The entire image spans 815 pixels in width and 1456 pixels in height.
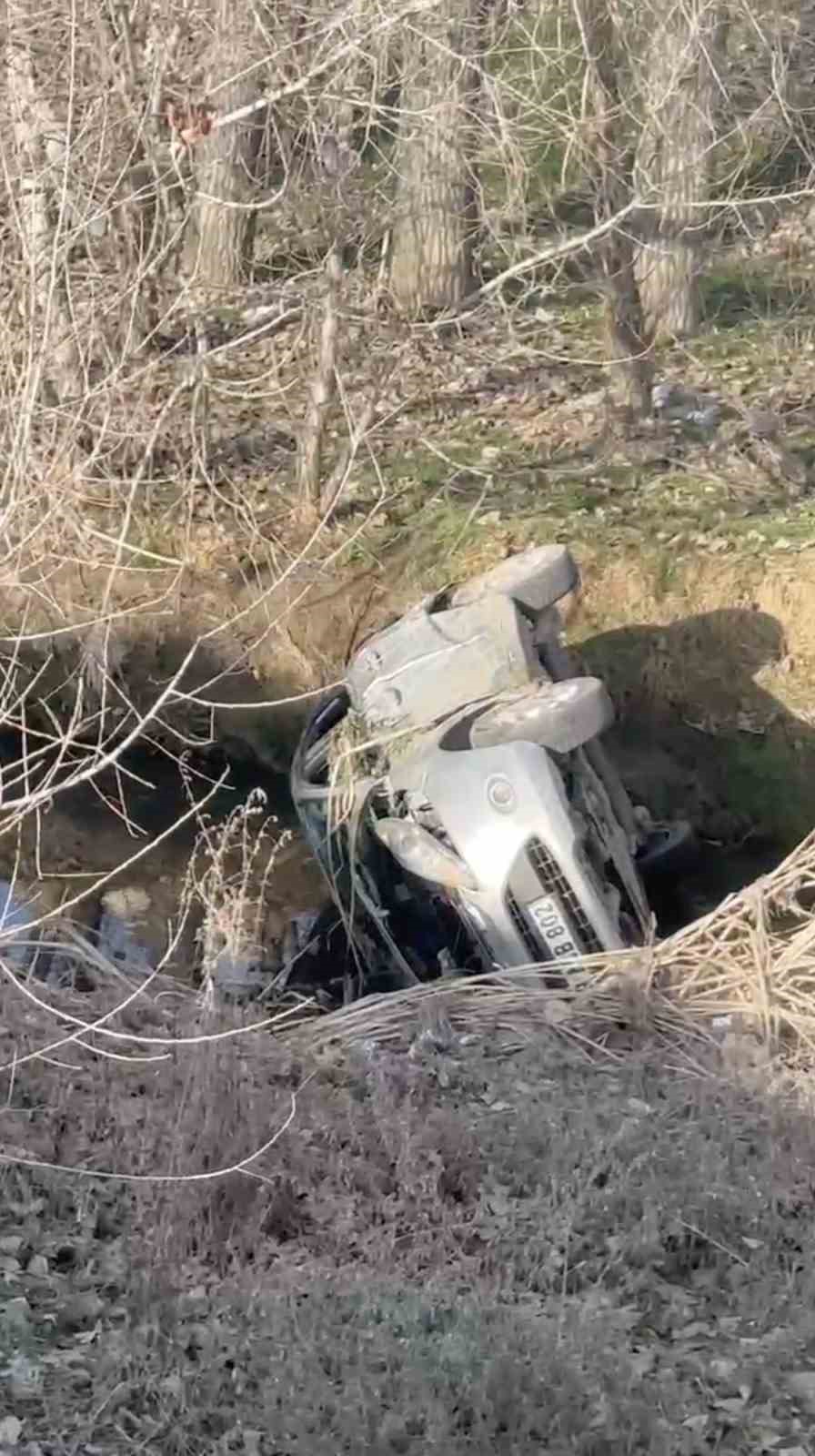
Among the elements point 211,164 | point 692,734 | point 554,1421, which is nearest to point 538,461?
point 692,734

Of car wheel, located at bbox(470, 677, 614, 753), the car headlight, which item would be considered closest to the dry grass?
the car headlight

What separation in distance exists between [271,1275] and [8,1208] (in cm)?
92

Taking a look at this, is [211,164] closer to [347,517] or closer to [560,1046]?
[347,517]

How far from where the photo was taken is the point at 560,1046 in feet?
22.4

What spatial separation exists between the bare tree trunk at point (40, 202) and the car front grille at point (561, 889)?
2.58 meters

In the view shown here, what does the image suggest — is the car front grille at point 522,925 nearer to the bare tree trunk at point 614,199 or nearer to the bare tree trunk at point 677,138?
the bare tree trunk at point 677,138

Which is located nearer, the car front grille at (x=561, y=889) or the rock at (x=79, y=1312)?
the rock at (x=79, y=1312)

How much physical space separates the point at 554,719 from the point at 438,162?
6093 mm

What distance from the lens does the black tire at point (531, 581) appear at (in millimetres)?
8023

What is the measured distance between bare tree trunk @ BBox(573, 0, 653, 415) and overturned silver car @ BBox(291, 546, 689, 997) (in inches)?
151

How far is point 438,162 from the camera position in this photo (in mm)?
11953

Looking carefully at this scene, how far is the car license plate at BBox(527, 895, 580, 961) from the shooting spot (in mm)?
7238

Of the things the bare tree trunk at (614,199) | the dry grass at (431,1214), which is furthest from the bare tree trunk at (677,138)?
the dry grass at (431,1214)

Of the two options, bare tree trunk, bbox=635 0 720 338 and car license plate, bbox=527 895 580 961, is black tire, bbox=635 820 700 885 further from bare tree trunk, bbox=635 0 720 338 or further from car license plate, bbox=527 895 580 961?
bare tree trunk, bbox=635 0 720 338
